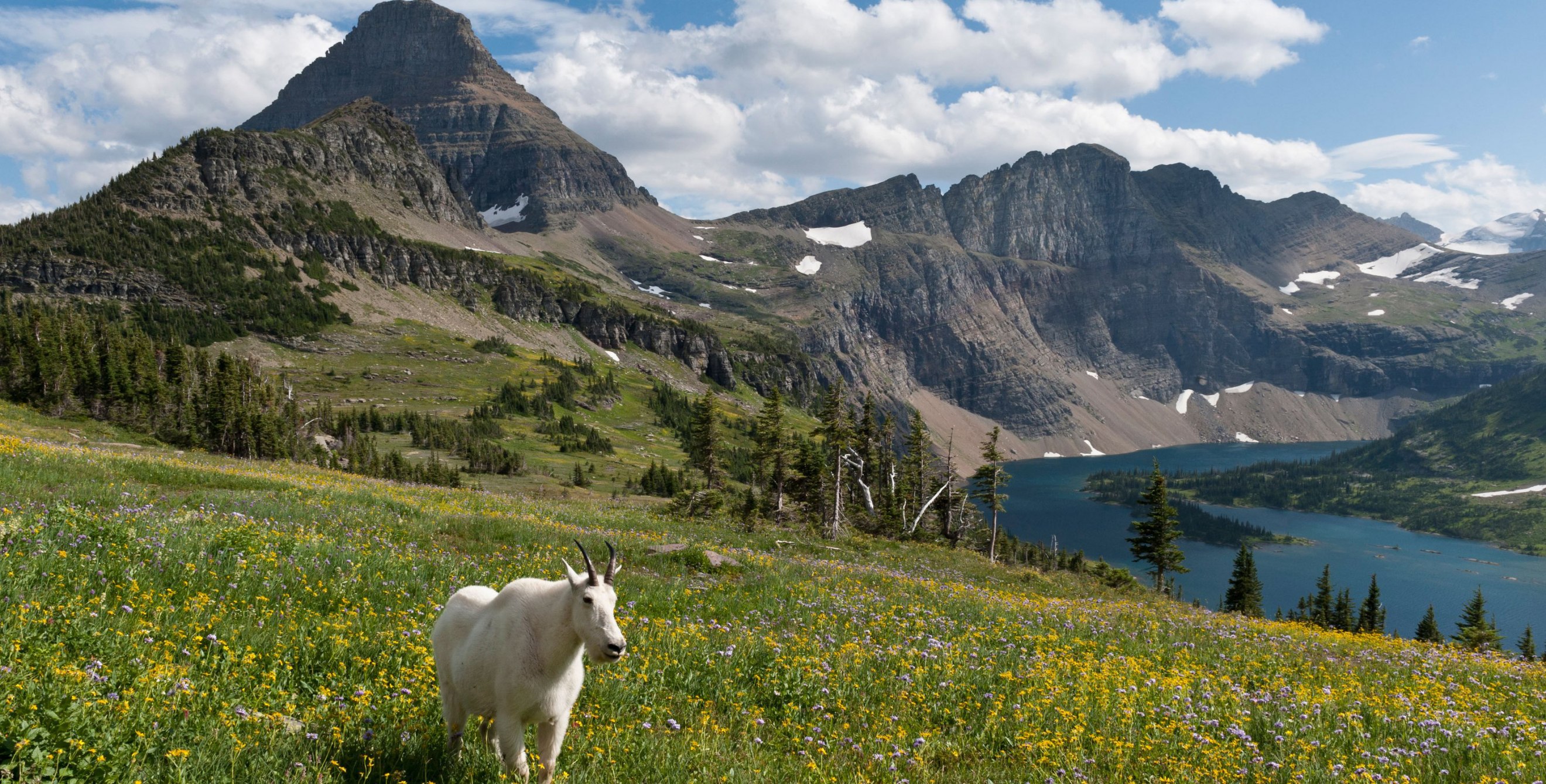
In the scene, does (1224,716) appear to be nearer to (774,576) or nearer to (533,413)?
(774,576)

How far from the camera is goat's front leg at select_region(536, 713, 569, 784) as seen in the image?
5.81m

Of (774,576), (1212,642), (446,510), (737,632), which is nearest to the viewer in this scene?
Result: (737,632)

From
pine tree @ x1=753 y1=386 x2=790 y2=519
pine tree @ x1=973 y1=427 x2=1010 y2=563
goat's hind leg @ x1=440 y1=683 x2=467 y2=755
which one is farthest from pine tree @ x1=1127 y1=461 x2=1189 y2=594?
goat's hind leg @ x1=440 y1=683 x2=467 y2=755

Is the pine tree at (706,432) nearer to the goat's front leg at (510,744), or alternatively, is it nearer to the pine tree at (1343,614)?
the pine tree at (1343,614)

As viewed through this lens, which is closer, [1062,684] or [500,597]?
[500,597]

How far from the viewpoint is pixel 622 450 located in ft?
523

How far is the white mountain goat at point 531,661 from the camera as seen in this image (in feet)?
19.0

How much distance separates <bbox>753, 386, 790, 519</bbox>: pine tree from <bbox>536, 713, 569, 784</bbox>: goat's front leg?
51976 millimetres

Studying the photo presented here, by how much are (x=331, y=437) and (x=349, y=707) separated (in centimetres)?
12352

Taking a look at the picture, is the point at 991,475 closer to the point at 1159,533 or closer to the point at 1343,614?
the point at 1159,533

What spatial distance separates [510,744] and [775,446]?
2109 inches

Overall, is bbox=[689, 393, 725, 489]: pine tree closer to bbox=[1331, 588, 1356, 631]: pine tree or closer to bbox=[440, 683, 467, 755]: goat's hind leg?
bbox=[1331, 588, 1356, 631]: pine tree

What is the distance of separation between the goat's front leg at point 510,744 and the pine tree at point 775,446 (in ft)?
171

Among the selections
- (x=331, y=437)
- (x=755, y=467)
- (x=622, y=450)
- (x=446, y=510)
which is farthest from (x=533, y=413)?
(x=446, y=510)
